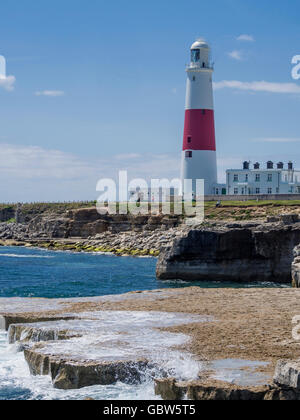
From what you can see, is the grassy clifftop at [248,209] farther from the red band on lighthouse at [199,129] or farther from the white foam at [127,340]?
the white foam at [127,340]

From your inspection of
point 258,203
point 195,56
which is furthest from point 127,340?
point 195,56

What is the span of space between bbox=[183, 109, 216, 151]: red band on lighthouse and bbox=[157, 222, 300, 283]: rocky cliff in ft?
97.9

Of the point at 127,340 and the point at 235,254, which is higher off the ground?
the point at 235,254

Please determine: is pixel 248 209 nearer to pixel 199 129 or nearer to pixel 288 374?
pixel 199 129

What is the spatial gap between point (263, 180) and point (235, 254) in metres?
41.8

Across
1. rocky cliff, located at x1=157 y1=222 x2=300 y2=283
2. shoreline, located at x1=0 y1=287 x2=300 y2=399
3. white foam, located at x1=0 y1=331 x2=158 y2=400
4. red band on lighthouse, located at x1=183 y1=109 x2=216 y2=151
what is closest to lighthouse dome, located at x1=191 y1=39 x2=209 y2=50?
red band on lighthouse, located at x1=183 y1=109 x2=216 y2=151

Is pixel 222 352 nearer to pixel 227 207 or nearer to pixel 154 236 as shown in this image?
pixel 154 236

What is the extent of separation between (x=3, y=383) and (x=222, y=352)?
180 inches

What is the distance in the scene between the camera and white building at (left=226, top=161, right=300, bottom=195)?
7438cm

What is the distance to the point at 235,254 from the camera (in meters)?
34.6

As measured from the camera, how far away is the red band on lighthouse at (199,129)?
6412 centimetres

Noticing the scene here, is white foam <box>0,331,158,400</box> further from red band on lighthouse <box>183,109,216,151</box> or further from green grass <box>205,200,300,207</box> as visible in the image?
green grass <box>205,200,300,207</box>

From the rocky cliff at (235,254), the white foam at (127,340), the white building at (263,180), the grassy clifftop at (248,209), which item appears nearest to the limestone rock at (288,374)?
the white foam at (127,340)
